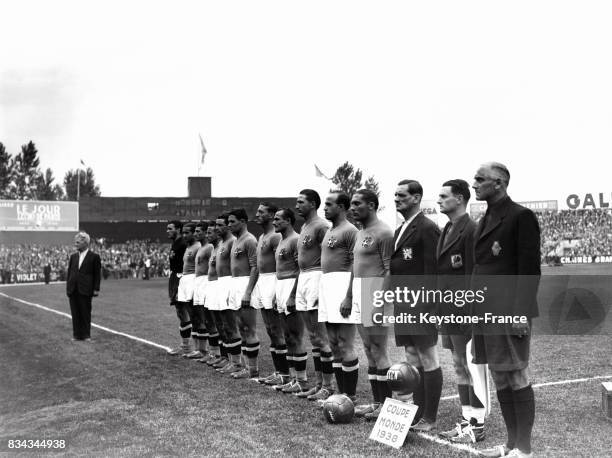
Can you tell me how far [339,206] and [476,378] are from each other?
251 centimetres

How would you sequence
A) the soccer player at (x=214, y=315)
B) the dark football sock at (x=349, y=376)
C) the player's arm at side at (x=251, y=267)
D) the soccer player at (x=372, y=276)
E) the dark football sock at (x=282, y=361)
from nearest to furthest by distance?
the soccer player at (x=372, y=276) < the dark football sock at (x=349, y=376) < the dark football sock at (x=282, y=361) < the player's arm at side at (x=251, y=267) < the soccer player at (x=214, y=315)

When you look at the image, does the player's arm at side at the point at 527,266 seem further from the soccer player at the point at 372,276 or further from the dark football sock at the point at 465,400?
the soccer player at the point at 372,276

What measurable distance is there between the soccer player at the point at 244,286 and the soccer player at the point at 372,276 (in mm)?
2828

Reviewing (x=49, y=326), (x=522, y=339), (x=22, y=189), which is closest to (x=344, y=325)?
(x=522, y=339)

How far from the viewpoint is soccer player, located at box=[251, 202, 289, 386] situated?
29.7 feet

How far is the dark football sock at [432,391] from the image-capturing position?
630 centimetres

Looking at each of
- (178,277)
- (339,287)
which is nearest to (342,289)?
(339,287)

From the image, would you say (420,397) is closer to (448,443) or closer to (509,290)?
(448,443)

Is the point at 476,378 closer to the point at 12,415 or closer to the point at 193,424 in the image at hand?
the point at 193,424

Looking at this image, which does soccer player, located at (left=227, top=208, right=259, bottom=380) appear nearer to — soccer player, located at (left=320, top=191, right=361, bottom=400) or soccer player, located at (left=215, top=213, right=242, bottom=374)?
soccer player, located at (left=215, top=213, right=242, bottom=374)

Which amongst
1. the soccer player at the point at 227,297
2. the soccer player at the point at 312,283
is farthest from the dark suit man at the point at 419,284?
the soccer player at the point at 227,297

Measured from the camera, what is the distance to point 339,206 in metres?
7.66

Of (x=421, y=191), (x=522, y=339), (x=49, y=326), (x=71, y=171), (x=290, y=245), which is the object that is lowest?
(x=49, y=326)

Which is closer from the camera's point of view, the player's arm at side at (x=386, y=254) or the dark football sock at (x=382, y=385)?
the player's arm at side at (x=386, y=254)
